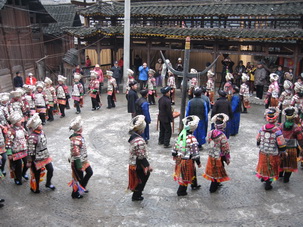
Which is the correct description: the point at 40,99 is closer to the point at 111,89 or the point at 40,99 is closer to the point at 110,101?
the point at 111,89

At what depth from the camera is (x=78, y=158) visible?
5.84 m

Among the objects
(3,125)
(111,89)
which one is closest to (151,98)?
(111,89)

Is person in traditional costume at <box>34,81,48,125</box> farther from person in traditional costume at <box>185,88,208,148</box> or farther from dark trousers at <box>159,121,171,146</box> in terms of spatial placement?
person in traditional costume at <box>185,88,208,148</box>

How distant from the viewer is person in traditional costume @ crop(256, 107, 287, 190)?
614 cm

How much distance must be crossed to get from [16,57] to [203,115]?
12757mm

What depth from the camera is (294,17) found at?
13.8 m

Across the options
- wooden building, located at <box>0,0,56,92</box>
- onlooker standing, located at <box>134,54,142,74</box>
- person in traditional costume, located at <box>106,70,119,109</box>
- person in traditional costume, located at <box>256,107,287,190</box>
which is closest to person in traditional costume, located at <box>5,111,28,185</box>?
person in traditional costume, located at <box>256,107,287,190</box>

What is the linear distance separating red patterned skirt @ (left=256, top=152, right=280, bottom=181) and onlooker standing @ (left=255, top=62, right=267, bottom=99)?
28.7 feet

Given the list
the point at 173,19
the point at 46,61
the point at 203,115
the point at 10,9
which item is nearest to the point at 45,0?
the point at 46,61

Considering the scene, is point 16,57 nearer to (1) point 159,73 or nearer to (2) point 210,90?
(1) point 159,73

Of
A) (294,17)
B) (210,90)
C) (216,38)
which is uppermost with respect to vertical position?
(294,17)

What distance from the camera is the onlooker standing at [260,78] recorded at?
14.2 m

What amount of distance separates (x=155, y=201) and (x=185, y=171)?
2.95ft

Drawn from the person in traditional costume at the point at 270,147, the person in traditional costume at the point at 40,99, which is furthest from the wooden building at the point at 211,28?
the person in traditional costume at the point at 270,147
